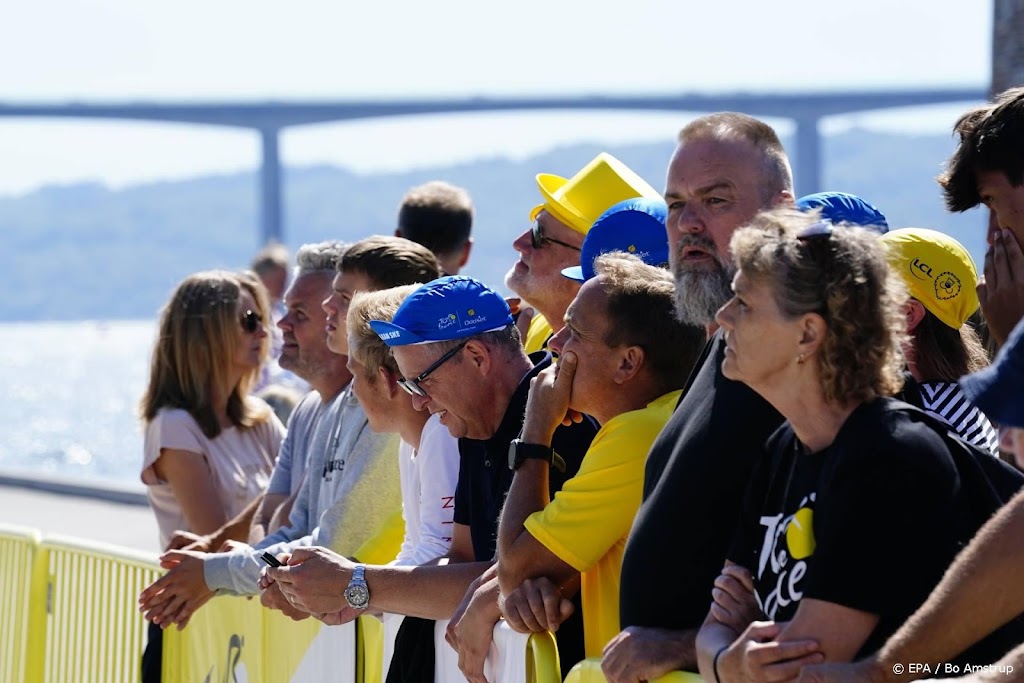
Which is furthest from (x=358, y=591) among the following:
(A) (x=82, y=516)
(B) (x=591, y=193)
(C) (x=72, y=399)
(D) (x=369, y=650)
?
(C) (x=72, y=399)

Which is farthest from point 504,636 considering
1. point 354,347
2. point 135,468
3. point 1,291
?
point 1,291

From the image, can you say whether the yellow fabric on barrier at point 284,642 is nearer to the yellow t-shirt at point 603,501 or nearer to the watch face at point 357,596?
the watch face at point 357,596

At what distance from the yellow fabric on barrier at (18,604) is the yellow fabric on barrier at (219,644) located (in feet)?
Answer: 2.74

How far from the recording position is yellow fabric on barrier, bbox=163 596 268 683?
4418 mm

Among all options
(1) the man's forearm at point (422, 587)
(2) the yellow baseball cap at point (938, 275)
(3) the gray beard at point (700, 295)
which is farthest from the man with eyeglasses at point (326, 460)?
(2) the yellow baseball cap at point (938, 275)

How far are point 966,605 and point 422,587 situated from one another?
1.69 meters

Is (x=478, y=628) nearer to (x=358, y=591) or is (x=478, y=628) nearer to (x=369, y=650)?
(x=358, y=591)

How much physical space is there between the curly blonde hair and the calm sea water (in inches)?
148

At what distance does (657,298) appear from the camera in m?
3.06

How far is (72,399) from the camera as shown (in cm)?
6819

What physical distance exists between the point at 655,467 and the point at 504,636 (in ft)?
2.20

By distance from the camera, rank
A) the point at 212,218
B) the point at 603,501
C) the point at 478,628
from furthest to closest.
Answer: the point at 212,218
the point at 478,628
the point at 603,501

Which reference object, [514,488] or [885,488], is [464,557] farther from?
[885,488]

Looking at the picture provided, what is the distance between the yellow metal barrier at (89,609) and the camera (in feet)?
16.6
